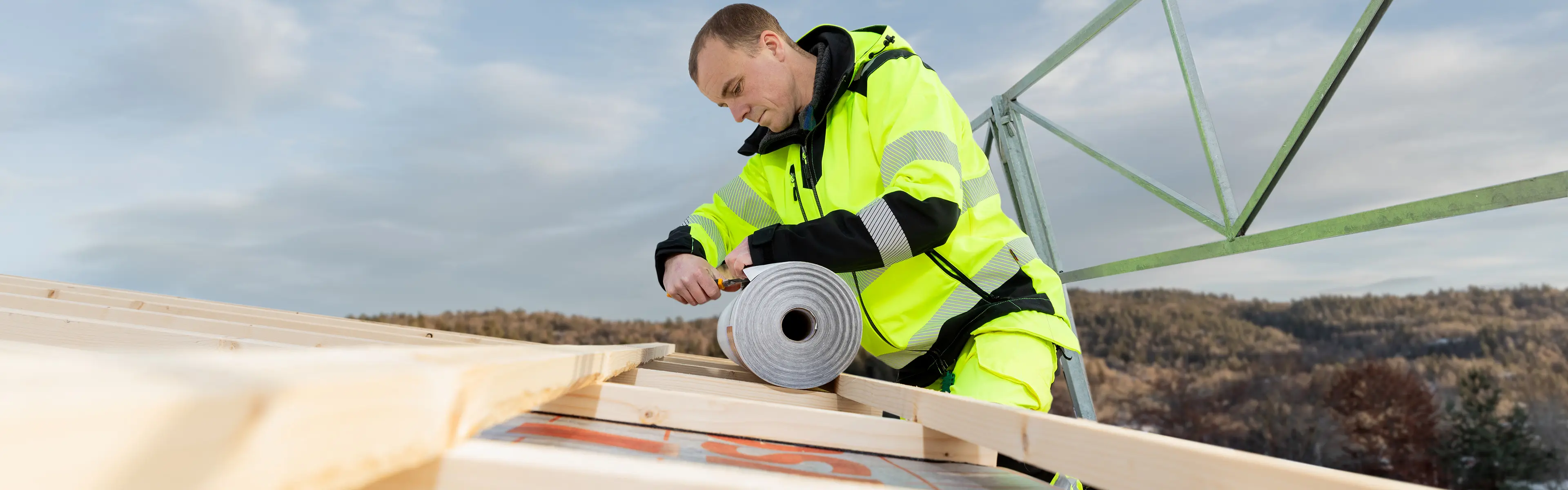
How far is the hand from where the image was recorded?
95.3 inches

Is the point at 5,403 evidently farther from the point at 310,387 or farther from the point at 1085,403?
the point at 1085,403

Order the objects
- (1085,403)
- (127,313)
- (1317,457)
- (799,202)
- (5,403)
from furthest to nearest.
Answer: (1317,457)
(1085,403)
(799,202)
(127,313)
(5,403)

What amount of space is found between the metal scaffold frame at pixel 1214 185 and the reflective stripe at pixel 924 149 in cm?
78

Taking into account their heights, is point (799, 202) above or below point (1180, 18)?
below

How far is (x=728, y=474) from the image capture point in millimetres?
601

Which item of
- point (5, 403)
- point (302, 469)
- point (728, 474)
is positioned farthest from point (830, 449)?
point (5, 403)

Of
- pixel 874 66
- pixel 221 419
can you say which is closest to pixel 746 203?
pixel 874 66

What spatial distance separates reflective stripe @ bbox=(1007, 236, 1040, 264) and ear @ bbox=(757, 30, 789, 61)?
1065 millimetres

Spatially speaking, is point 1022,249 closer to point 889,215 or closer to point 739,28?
point 889,215

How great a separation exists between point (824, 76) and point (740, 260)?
2.48ft

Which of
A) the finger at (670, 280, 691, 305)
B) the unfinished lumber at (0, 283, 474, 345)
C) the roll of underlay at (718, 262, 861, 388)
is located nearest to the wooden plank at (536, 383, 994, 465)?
the roll of underlay at (718, 262, 861, 388)

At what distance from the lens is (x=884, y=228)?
2258 millimetres

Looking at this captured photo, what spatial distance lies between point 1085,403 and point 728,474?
11.8ft

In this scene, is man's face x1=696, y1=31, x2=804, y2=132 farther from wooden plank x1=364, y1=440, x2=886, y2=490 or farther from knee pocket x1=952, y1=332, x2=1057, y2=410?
wooden plank x1=364, y1=440, x2=886, y2=490
